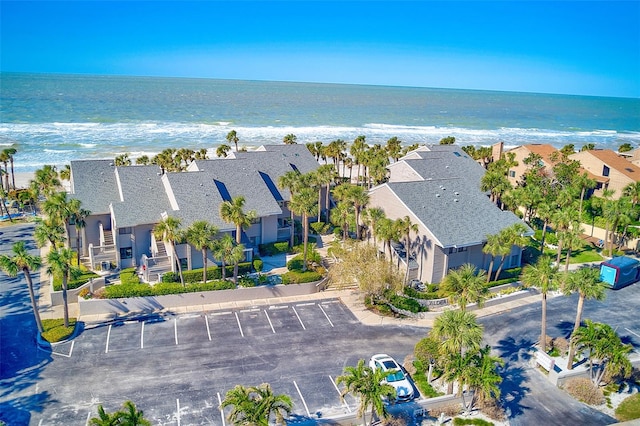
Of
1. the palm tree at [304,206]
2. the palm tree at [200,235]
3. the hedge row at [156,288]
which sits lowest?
the hedge row at [156,288]

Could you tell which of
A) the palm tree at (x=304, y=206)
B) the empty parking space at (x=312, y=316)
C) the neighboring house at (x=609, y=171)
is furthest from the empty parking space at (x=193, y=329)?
the neighboring house at (x=609, y=171)

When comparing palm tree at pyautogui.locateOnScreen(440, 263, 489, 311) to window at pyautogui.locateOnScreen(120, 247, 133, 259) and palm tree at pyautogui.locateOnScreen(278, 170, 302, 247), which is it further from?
window at pyautogui.locateOnScreen(120, 247, 133, 259)

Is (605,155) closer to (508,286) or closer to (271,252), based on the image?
(508,286)

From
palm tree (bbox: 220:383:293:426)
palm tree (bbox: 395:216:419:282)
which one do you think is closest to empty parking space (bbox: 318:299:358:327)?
palm tree (bbox: 395:216:419:282)

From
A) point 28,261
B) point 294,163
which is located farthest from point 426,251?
point 28,261

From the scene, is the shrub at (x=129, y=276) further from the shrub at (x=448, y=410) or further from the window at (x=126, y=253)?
the shrub at (x=448, y=410)

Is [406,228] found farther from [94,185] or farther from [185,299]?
[94,185]
